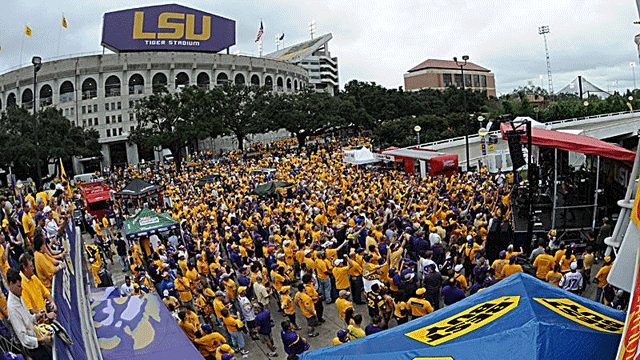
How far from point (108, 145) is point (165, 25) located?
51.1 feet

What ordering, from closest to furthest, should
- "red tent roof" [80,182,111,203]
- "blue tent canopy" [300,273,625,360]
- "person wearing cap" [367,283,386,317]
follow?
"blue tent canopy" [300,273,625,360] < "person wearing cap" [367,283,386,317] < "red tent roof" [80,182,111,203]

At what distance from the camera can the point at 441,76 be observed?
115188mm

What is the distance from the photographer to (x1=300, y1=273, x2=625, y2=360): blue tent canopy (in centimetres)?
441

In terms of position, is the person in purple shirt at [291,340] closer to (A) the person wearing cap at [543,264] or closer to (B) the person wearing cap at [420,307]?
(B) the person wearing cap at [420,307]

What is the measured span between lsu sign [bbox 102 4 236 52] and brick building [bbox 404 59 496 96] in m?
58.7

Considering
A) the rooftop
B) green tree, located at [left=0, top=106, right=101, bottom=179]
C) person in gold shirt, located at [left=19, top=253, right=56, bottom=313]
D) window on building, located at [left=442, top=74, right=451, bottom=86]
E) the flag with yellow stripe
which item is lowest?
the flag with yellow stripe

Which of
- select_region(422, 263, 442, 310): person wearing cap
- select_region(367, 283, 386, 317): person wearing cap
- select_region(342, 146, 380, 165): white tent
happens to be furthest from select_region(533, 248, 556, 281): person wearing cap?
select_region(342, 146, 380, 165): white tent

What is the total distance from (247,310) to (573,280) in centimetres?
566

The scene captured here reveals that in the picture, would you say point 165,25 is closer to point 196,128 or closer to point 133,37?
point 133,37

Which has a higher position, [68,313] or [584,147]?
[584,147]

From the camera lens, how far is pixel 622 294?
762 cm

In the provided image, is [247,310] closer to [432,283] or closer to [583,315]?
[432,283]

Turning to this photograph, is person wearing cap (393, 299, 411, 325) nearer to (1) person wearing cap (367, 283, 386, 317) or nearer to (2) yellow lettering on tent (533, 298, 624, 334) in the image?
(1) person wearing cap (367, 283, 386, 317)

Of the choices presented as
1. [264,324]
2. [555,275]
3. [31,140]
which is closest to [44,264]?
[264,324]
